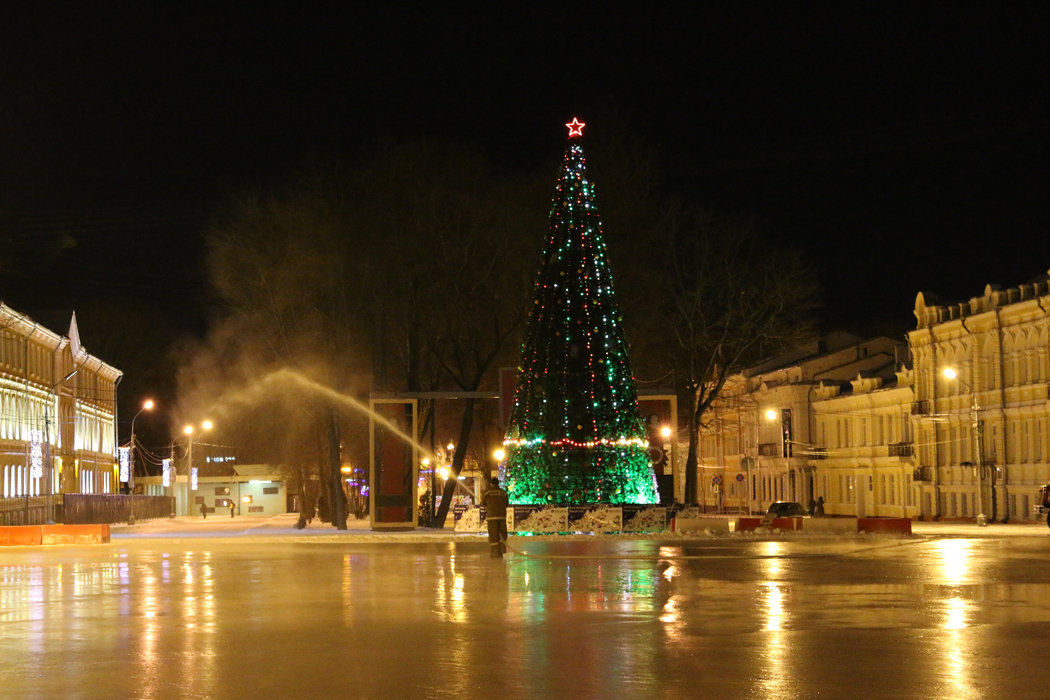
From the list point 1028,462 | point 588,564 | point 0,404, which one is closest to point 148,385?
point 0,404

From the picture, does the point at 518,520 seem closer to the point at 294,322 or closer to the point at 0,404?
the point at 294,322

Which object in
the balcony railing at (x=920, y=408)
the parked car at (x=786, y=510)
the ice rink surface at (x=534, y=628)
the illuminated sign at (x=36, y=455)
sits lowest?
the parked car at (x=786, y=510)

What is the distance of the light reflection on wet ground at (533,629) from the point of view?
1200cm

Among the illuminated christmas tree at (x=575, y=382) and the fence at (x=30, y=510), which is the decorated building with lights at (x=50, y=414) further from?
the illuminated christmas tree at (x=575, y=382)

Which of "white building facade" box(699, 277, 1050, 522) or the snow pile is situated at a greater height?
"white building facade" box(699, 277, 1050, 522)

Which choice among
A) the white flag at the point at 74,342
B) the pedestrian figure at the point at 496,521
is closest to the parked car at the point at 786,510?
the pedestrian figure at the point at 496,521

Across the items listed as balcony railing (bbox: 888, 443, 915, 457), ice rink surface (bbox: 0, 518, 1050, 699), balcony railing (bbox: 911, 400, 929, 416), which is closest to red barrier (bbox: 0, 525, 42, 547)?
ice rink surface (bbox: 0, 518, 1050, 699)

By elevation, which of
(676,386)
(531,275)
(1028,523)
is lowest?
(1028,523)

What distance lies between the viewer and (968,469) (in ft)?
233

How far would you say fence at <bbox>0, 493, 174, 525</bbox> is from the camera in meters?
59.9

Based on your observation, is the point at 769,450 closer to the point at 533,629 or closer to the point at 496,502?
the point at 496,502

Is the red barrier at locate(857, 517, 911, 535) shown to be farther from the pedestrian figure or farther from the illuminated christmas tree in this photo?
the pedestrian figure

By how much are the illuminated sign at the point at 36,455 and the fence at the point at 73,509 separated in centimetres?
285

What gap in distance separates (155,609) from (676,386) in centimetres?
4347
